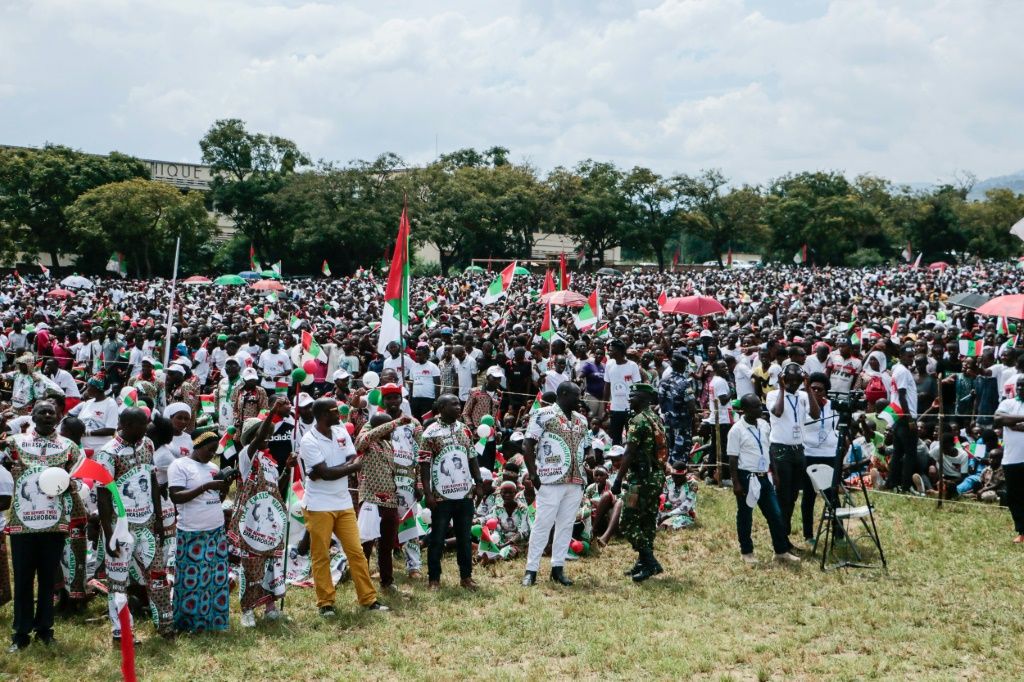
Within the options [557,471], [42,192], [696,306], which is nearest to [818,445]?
[557,471]

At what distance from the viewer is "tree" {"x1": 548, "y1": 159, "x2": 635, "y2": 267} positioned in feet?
226

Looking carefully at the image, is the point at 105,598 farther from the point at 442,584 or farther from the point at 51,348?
the point at 51,348

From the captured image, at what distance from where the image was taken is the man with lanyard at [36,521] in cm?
597

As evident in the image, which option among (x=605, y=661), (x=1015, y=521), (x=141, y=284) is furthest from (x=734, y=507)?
(x=141, y=284)

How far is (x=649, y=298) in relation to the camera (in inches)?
1320

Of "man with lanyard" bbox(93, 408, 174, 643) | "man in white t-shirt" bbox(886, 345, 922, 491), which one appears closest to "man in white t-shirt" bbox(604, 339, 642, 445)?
"man in white t-shirt" bbox(886, 345, 922, 491)

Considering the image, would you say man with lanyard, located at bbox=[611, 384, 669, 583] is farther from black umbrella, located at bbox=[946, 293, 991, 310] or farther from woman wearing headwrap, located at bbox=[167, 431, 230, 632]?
black umbrella, located at bbox=[946, 293, 991, 310]

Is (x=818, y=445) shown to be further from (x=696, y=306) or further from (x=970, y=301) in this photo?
(x=970, y=301)

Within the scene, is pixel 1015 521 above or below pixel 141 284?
below

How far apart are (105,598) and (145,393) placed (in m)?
3.36

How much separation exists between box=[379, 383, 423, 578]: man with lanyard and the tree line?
51.0m

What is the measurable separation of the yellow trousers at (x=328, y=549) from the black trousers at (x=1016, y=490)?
18.7 ft

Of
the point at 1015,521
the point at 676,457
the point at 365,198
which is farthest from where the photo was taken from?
the point at 365,198

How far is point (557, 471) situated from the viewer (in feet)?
25.1
